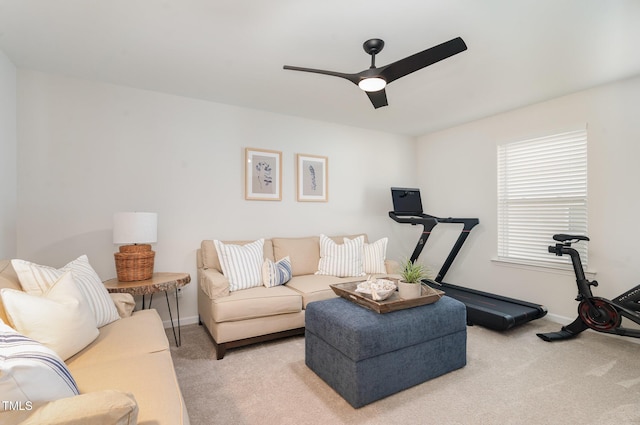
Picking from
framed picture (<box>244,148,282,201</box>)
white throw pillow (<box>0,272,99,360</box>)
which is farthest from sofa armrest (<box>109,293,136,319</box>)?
framed picture (<box>244,148,282,201</box>)

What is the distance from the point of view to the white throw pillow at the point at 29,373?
0.78 m

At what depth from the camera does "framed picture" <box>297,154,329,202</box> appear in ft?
13.5

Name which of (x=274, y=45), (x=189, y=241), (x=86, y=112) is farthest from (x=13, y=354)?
(x=86, y=112)

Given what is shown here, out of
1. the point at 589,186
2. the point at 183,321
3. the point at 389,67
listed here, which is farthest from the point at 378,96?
the point at 183,321

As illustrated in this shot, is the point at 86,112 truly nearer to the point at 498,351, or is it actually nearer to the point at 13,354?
the point at 13,354

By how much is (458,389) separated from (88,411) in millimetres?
2123

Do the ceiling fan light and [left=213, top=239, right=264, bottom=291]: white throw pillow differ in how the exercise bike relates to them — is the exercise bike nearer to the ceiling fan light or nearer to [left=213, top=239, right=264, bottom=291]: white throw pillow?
the ceiling fan light

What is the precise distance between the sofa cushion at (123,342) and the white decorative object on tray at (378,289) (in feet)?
4.51

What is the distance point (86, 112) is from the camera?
2959 millimetres

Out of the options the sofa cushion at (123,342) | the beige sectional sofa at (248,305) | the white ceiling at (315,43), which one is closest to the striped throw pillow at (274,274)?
the beige sectional sofa at (248,305)

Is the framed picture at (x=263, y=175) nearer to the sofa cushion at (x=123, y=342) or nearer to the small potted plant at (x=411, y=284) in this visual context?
the sofa cushion at (x=123, y=342)

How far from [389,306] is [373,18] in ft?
6.30

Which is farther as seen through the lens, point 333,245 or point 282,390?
point 333,245

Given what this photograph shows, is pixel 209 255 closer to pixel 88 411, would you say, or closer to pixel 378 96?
pixel 378 96
